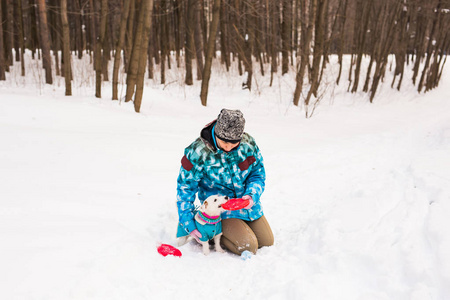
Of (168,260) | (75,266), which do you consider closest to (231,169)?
(168,260)

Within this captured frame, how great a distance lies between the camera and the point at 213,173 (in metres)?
2.95

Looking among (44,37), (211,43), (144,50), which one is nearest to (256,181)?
(144,50)

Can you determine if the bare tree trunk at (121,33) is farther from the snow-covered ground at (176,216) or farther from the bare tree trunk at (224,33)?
the bare tree trunk at (224,33)

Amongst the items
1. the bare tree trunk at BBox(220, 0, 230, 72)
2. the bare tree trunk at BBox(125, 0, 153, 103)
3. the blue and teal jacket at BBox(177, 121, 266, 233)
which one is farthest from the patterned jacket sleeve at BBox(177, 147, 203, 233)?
the bare tree trunk at BBox(220, 0, 230, 72)

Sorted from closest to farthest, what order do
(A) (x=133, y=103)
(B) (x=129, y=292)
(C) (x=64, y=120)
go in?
(B) (x=129, y=292) → (C) (x=64, y=120) → (A) (x=133, y=103)

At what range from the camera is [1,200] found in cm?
302

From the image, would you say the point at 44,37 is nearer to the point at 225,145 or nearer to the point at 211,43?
the point at 211,43

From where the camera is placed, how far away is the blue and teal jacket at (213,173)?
2.85 meters

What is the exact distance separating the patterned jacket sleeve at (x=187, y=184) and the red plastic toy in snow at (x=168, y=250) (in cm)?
19

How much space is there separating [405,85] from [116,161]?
47.7 ft

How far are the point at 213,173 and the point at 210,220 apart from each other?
0.40 m

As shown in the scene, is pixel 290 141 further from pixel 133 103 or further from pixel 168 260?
pixel 168 260

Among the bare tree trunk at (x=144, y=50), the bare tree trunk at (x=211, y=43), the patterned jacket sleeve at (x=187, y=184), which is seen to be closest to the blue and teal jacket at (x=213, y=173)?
the patterned jacket sleeve at (x=187, y=184)

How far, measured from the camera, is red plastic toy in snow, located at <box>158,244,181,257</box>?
9.26 feet
